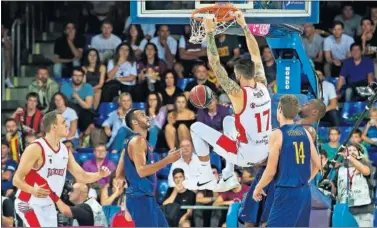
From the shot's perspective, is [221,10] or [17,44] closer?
[221,10]

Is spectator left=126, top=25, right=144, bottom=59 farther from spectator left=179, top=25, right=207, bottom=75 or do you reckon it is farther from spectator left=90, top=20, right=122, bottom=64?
spectator left=179, top=25, right=207, bottom=75

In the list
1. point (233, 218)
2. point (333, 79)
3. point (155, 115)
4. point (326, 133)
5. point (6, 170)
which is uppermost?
point (333, 79)

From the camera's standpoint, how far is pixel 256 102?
44.8ft

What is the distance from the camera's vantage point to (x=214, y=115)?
1828 centimetres

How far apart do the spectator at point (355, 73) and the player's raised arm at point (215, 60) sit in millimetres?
6188

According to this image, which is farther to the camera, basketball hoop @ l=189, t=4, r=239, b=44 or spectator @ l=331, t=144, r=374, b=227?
spectator @ l=331, t=144, r=374, b=227

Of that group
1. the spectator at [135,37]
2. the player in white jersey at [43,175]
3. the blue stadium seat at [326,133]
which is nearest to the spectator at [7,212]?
the player in white jersey at [43,175]

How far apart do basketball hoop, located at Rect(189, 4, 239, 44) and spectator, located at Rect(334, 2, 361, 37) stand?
22.0ft

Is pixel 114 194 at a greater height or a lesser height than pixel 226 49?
lesser

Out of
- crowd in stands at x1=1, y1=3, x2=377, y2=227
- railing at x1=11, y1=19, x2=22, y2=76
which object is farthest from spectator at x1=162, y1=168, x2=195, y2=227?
railing at x1=11, y1=19, x2=22, y2=76

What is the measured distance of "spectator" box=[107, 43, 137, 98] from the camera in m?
19.9

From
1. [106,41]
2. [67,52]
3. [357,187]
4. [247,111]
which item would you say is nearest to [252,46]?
[247,111]

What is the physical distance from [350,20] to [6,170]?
605cm

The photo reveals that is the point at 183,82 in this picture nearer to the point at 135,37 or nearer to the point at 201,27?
the point at 135,37
